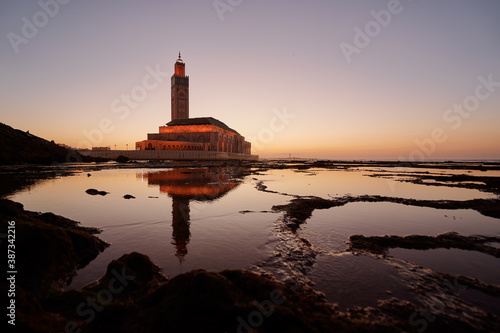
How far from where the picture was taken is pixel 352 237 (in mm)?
7875

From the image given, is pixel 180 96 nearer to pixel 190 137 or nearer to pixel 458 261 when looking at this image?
pixel 190 137

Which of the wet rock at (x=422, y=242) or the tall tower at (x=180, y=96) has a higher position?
the tall tower at (x=180, y=96)

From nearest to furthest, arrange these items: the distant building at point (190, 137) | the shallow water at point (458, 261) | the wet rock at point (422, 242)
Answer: the shallow water at point (458, 261), the wet rock at point (422, 242), the distant building at point (190, 137)

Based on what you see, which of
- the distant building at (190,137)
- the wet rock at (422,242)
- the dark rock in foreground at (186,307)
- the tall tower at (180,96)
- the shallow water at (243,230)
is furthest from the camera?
the tall tower at (180,96)

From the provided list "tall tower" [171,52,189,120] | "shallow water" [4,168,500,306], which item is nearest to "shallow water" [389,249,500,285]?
"shallow water" [4,168,500,306]

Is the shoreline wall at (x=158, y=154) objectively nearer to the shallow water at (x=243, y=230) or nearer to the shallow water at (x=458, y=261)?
the shallow water at (x=243, y=230)

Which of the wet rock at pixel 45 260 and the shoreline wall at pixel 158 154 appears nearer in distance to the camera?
the wet rock at pixel 45 260

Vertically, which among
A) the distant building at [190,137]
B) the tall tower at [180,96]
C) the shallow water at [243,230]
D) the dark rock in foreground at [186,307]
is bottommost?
the shallow water at [243,230]

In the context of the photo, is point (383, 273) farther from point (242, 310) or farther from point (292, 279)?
point (242, 310)

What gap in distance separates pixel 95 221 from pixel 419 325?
10578mm

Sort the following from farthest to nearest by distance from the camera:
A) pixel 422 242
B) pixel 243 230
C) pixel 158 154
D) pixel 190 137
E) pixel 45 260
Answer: pixel 190 137 → pixel 158 154 → pixel 243 230 → pixel 422 242 → pixel 45 260

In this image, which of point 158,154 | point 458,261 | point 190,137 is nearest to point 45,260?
point 458,261

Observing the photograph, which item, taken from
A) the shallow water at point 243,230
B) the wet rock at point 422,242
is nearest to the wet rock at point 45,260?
the shallow water at point 243,230

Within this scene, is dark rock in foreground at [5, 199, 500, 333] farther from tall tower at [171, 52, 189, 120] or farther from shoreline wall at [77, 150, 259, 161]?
tall tower at [171, 52, 189, 120]
